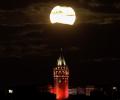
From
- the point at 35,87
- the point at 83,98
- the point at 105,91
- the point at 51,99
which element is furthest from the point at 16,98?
the point at 105,91

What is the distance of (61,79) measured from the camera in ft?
323

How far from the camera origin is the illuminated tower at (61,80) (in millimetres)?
97812

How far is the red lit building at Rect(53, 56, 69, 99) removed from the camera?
9781cm

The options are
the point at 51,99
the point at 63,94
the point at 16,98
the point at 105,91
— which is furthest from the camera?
the point at 105,91

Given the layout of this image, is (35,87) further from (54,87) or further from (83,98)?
(83,98)

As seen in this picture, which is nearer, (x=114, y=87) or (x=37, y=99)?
(x=37, y=99)

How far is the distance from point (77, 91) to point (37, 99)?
33.9 m

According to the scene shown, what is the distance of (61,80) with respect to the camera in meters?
98.5

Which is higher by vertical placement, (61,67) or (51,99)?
(61,67)

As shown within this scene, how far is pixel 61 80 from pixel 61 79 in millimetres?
197

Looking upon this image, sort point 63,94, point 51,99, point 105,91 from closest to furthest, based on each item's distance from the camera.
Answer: point 51,99 < point 63,94 < point 105,91

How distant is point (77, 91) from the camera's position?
112 metres

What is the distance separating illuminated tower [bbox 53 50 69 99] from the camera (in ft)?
321

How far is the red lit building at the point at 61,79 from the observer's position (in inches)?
3851
